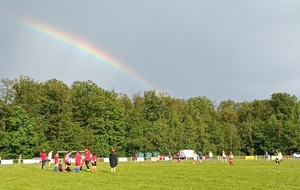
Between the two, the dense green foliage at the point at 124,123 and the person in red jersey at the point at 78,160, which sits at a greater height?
the dense green foliage at the point at 124,123

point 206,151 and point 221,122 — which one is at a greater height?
point 221,122

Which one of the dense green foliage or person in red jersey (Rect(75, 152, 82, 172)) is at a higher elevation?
the dense green foliage

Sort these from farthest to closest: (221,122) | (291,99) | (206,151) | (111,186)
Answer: (221,122) < (291,99) < (206,151) < (111,186)

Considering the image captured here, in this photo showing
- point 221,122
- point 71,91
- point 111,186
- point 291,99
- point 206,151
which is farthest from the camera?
point 221,122

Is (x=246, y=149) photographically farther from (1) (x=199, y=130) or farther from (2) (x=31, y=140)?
(2) (x=31, y=140)

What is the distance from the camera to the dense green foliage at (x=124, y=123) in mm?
81875

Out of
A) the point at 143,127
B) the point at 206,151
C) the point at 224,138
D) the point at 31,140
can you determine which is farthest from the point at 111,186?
the point at 224,138

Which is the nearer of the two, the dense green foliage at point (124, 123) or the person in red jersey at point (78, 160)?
the person in red jersey at point (78, 160)

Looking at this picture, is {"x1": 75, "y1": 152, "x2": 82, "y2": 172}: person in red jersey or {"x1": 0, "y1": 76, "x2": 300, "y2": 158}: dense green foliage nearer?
{"x1": 75, "y1": 152, "x2": 82, "y2": 172}: person in red jersey

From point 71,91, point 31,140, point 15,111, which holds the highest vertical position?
point 71,91

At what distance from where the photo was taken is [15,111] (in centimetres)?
7694

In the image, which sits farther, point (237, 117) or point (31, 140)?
point (237, 117)

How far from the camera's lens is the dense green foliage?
81.9 metres

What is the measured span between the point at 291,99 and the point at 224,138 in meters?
27.4
